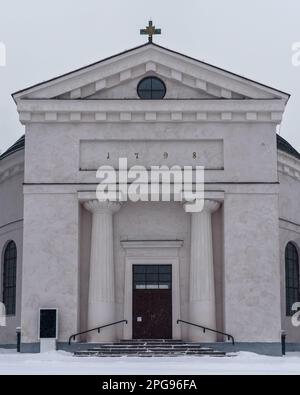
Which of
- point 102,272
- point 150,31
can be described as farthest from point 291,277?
point 150,31

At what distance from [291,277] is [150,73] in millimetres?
11706

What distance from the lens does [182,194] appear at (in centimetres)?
3388

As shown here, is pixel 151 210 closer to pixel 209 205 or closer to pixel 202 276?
pixel 209 205

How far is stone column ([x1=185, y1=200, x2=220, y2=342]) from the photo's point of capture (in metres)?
33.5

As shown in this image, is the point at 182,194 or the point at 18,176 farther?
the point at 18,176

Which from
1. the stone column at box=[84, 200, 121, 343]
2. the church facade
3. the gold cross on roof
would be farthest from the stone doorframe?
the gold cross on roof

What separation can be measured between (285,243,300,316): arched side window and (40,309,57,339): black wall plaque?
11132 mm

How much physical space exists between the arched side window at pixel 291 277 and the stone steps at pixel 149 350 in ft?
24.7

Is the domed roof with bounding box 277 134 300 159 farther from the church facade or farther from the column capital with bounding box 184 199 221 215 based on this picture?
the column capital with bounding box 184 199 221 215

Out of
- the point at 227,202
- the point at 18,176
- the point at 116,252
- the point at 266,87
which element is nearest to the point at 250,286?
the point at 227,202

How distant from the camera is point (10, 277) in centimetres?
4000

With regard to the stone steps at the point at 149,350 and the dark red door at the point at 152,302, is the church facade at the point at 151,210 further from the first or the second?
the stone steps at the point at 149,350

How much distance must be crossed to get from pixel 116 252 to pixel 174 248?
235cm

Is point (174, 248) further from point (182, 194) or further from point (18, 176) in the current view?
point (18, 176)
